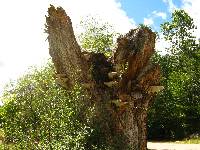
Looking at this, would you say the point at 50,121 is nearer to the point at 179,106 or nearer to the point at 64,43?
the point at 64,43

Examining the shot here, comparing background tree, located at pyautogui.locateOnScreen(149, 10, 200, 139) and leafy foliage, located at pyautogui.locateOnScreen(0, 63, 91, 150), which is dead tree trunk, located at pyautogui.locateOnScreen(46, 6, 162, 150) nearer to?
leafy foliage, located at pyautogui.locateOnScreen(0, 63, 91, 150)

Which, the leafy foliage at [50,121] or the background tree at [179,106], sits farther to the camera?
the background tree at [179,106]

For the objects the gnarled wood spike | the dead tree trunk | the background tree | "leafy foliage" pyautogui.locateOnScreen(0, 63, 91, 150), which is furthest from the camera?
the background tree

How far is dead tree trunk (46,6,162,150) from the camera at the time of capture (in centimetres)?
2088

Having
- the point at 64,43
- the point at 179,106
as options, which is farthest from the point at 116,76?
the point at 179,106

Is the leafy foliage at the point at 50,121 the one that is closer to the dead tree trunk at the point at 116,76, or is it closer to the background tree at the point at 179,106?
the dead tree trunk at the point at 116,76

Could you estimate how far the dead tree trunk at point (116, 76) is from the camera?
68.5 feet

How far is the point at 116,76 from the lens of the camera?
21.1m

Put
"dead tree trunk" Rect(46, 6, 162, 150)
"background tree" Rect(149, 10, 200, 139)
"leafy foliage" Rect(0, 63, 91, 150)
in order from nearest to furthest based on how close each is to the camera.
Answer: "leafy foliage" Rect(0, 63, 91, 150)
"dead tree trunk" Rect(46, 6, 162, 150)
"background tree" Rect(149, 10, 200, 139)

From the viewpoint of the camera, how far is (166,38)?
233 feet

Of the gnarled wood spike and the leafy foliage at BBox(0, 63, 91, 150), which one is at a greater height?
the gnarled wood spike

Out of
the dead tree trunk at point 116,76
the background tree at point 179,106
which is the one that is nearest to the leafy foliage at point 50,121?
the dead tree trunk at point 116,76

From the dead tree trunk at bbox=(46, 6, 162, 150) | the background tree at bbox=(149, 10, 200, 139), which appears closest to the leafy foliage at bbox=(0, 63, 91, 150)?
the dead tree trunk at bbox=(46, 6, 162, 150)

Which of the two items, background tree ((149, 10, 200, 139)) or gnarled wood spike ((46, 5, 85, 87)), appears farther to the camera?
background tree ((149, 10, 200, 139))
